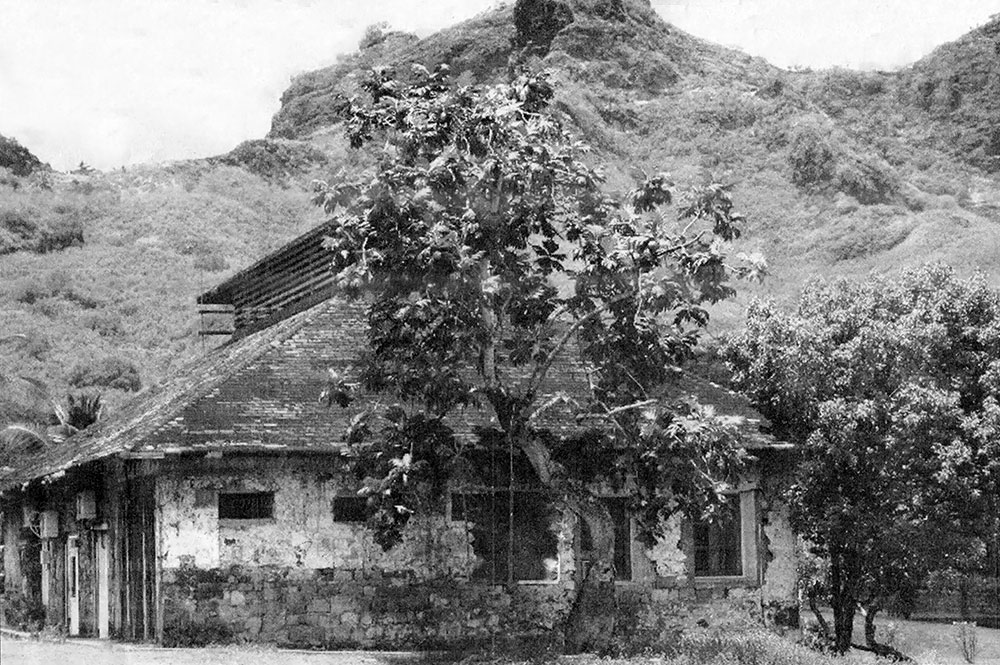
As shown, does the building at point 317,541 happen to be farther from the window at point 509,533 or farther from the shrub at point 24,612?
the shrub at point 24,612

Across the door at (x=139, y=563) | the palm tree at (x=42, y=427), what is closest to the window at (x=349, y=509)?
the door at (x=139, y=563)

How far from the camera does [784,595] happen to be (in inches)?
1009

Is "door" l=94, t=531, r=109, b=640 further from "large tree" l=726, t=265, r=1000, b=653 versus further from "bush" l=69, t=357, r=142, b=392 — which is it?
"bush" l=69, t=357, r=142, b=392

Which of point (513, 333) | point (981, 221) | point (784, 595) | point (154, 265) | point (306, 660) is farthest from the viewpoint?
point (981, 221)

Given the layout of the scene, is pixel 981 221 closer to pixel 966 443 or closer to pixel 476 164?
pixel 966 443

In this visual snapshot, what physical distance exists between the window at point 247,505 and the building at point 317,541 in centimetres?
3

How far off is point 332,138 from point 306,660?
98.6 m

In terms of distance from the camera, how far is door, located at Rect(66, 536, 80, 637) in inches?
1075

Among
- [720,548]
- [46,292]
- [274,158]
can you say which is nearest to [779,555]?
[720,548]

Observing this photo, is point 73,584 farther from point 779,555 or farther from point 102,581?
point 779,555

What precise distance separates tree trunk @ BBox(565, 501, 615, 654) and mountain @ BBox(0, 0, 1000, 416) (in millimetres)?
36631

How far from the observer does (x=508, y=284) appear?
69.1ft

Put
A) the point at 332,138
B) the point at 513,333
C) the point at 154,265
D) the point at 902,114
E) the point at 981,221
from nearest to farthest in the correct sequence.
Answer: the point at 513,333, the point at 154,265, the point at 981,221, the point at 332,138, the point at 902,114

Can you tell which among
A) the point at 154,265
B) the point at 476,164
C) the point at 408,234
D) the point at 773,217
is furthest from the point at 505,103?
the point at 773,217
